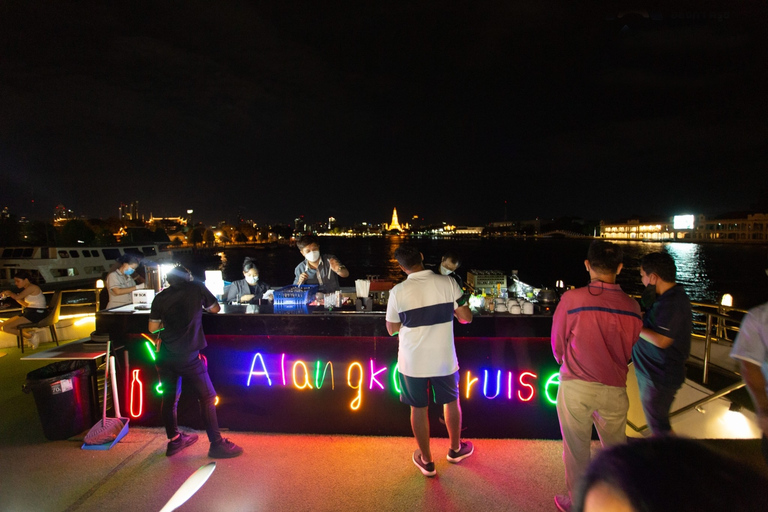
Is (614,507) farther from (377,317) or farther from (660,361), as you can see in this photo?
(377,317)

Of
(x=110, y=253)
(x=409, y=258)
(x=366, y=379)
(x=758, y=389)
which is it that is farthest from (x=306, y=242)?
(x=110, y=253)

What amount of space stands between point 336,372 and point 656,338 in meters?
2.75

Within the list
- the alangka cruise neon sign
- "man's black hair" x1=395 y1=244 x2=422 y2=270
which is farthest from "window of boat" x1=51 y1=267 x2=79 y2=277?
"man's black hair" x1=395 y1=244 x2=422 y2=270

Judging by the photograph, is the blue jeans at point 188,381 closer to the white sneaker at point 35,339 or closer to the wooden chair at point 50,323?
the wooden chair at point 50,323

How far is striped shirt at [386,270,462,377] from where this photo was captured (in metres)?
2.97

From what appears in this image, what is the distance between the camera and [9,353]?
22.0ft

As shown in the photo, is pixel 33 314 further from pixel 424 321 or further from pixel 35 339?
pixel 424 321

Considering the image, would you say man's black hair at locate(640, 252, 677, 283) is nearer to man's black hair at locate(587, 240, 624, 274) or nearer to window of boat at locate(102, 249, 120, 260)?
man's black hair at locate(587, 240, 624, 274)

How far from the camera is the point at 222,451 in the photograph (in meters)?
3.54

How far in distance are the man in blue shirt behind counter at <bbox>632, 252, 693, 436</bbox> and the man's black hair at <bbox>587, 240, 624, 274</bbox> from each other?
14.3 inches

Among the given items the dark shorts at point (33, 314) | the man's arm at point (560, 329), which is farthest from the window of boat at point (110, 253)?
the man's arm at point (560, 329)

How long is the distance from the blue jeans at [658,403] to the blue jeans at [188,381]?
3657mm

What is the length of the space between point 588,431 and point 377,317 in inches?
75.6

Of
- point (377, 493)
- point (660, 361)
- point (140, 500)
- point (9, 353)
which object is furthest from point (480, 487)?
point (9, 353)
